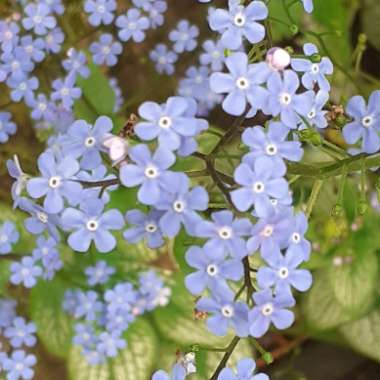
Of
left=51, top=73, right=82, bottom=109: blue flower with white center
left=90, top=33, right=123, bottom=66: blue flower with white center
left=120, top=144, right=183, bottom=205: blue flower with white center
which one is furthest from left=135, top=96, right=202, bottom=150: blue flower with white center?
left=90, top=33, right=123, bottom=66: blue flower with white center

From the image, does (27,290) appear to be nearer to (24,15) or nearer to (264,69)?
(24,15)

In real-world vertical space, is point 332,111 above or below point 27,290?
above

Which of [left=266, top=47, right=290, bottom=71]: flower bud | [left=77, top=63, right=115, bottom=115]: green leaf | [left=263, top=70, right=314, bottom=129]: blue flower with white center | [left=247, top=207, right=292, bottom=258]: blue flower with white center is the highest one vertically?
[left=266, top=47, right=290, bottom=71]: flower bud

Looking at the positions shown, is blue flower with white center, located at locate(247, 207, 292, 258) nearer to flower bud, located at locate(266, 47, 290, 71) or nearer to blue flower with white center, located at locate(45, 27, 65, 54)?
flower bud, located at locate(266, 47, 290, 71)

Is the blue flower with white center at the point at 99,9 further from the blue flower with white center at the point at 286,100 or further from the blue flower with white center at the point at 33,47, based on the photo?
the blue flower with white center at the point at 286,100

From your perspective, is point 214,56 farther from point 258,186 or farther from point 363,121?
Result: point 258,186

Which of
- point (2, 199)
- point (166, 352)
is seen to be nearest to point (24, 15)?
point (2, 199)

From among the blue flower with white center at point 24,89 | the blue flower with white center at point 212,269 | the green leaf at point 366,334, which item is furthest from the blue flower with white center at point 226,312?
the green leaf at point 366,334
